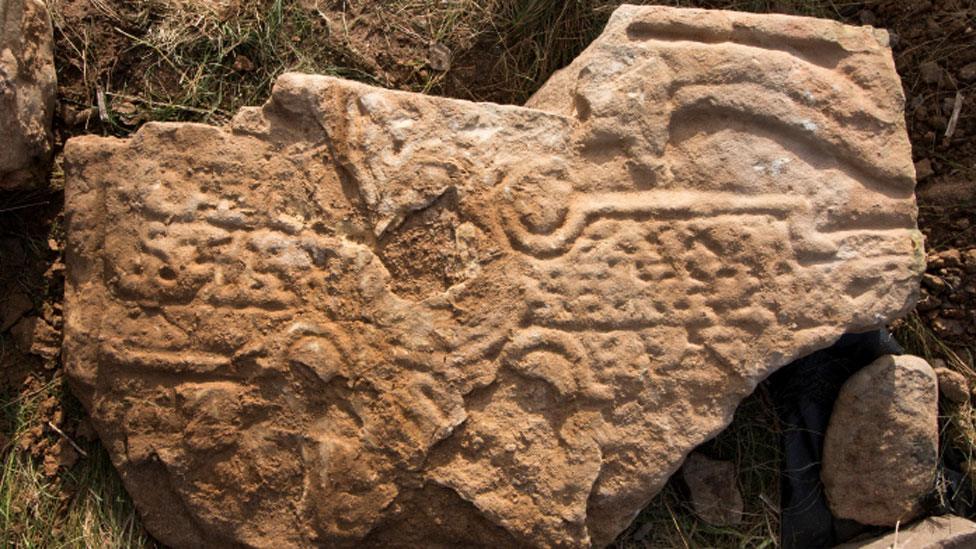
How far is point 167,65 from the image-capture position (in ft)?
9.67

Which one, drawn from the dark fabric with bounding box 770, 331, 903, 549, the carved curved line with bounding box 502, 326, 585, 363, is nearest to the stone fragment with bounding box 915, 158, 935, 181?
the dark fabric with bounding box 770, 331, 903, 549

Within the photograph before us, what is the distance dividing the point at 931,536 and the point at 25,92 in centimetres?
296

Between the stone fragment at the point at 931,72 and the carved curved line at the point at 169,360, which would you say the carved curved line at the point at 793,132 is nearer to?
the stone fragment at the point at 931,72

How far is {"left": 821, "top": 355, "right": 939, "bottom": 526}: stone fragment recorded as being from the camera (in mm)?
2568

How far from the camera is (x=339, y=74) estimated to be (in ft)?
9.95

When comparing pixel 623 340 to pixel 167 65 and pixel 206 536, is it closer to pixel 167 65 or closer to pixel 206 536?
pixel 206 536

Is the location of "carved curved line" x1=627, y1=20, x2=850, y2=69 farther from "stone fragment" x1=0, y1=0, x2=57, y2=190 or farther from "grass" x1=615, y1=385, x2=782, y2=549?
"stone fragment" x1=0, y1=0, x2=57, y2=190

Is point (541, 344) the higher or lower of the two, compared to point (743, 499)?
higher

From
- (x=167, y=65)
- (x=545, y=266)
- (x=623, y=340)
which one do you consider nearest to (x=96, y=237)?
(x=167, y=65)

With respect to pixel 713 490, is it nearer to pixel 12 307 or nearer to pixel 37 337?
pixel 37 337

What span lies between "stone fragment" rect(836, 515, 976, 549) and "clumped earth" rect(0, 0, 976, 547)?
0.24 metres

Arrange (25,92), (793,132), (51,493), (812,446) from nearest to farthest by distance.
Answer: (793,132)
(25,92)
(51,493)
(812,446)

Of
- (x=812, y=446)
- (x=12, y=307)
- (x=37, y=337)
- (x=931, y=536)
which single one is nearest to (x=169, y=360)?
(x=37, y=337)

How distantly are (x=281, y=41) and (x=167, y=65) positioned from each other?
39 cm
